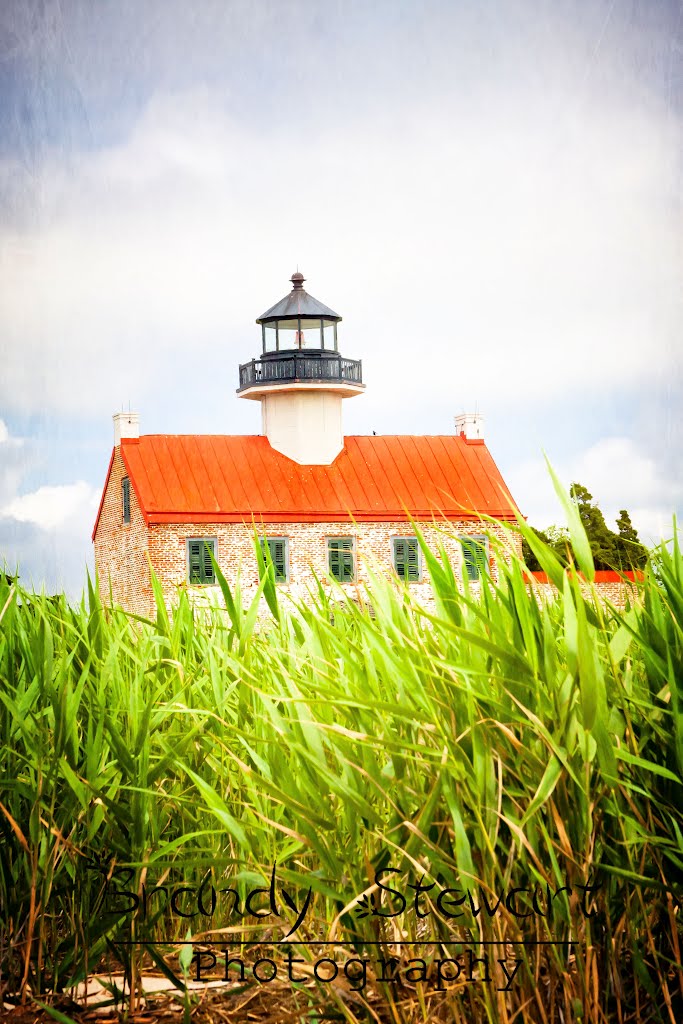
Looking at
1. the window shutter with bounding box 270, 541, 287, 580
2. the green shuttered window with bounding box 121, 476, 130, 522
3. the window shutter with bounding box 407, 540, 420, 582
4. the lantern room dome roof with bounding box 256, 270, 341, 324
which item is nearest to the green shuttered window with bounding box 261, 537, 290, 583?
the window shutter with bounding box 270, 541, 287, 580

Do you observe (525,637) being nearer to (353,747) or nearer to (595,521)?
(353,747)

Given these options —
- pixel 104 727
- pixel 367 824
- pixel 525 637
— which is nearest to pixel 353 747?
pixel 367 824

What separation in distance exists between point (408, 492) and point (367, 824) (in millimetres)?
30218

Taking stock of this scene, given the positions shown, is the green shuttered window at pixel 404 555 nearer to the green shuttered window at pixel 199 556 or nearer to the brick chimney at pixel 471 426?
the brick chimney at pixel 471 426

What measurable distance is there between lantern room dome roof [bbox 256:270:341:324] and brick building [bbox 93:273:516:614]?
3 centimetres

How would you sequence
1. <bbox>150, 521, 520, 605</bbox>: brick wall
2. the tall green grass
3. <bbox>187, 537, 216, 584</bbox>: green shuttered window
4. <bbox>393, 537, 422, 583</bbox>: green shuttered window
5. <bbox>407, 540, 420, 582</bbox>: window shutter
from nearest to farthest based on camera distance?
1. the tall green grass
2. <bbox>187, 537, 216, 584</bbox>: green shuttered window
3. <bbox>150, 521, 520, 605</bbox>: brick wall
4. <bbox>393, 537, 422, 583</bbox>: green shuttered window
5. <bbox>407, 540, 420, 582</bbox>: window shutter

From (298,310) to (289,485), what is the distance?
649 cm

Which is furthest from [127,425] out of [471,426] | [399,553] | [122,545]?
[471,426]

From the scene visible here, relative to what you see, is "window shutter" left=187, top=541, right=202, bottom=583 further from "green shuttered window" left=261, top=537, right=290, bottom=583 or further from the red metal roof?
"green shuttered window" left=261, top=537, right=290, bottom=583

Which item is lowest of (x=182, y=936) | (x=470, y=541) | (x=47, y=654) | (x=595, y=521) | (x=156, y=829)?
(x=182, y=936)

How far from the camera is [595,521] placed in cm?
3316

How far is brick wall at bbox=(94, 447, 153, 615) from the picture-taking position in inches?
1208

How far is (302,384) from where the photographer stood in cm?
3519

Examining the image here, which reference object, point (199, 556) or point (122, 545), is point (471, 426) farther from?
point (122, 545)
